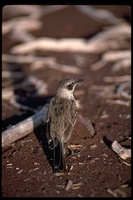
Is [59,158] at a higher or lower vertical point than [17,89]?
higher

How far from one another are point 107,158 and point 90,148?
39 cm

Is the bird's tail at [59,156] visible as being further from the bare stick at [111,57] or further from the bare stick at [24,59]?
the bare stick at [24,59]

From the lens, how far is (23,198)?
186 inches

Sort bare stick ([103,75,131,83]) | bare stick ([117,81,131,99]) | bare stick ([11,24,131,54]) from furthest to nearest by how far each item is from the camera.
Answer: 1. bare stick ([11,24,131,54])
2. bare stick ([103,75,131,83])
3. bare stick ([117,81,131,99])

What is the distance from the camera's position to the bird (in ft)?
17.5

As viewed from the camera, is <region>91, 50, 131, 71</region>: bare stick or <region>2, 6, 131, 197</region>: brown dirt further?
<region>91, 50, 131, 71</region>: bare stick

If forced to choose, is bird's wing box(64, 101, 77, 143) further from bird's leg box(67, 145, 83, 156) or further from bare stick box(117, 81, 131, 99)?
bare stick box(117, 81, 131, 99)

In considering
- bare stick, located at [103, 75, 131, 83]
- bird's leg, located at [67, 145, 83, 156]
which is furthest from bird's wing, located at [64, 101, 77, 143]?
bare stick, located at [103, 75, 131, 83]

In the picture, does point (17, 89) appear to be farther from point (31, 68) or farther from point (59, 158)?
point (59, 158)

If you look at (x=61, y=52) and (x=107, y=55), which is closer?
(x=107, y=55)

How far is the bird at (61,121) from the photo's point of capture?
209 inches

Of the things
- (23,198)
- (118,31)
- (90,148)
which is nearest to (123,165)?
(90,148)

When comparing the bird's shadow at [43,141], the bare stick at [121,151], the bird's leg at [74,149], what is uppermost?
the bare stick at [121,151]

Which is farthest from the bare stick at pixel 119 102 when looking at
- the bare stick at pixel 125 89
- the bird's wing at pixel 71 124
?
the bird's wing at pixel 71 124
